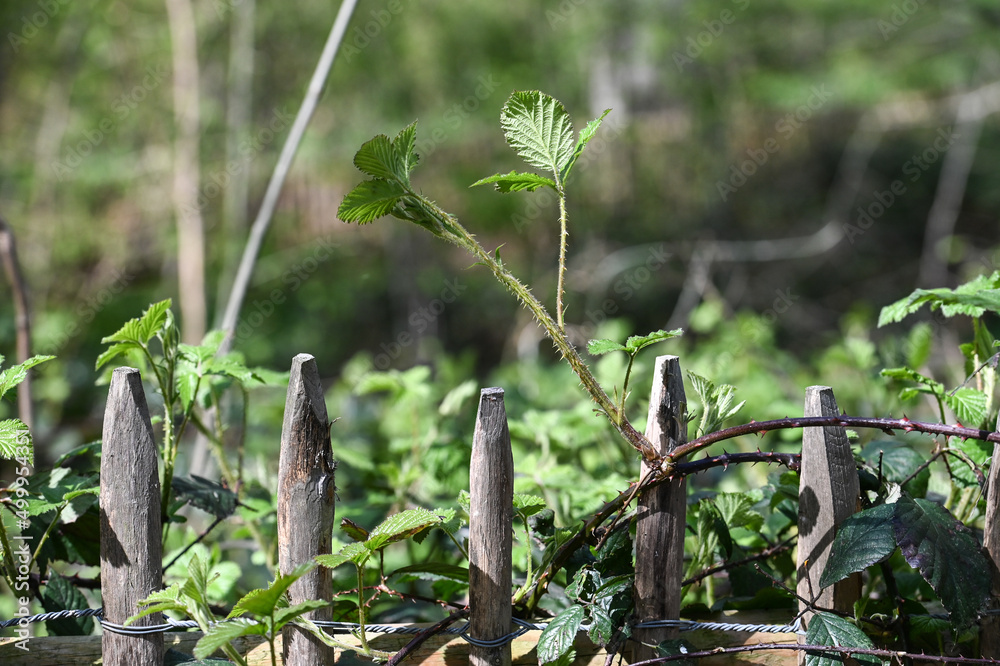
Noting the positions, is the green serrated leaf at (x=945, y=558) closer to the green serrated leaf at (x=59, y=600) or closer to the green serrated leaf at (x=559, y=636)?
the green serrated leaf at (x=559, y=636)

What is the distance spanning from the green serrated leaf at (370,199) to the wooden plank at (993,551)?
1016mm

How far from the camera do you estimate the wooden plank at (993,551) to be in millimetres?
1112

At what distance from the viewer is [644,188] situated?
790 centimetres

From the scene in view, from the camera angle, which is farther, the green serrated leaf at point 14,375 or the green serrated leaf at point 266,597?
the green serrated leaf at point 14,375

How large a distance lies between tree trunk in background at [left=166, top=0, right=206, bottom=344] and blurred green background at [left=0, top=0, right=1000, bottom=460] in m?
0.04

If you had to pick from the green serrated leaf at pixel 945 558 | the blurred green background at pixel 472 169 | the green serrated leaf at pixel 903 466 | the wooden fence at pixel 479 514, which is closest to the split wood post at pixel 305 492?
the wooden fence at pixel 479 514

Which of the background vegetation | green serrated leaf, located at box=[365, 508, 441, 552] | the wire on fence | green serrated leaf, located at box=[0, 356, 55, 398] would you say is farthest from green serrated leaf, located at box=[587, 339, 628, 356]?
the background vegetation

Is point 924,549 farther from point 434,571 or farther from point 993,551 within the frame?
point 434,571

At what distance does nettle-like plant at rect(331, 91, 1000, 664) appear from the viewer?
101 centimetres

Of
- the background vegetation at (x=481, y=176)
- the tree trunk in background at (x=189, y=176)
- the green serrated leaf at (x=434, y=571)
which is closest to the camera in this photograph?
the green serrated leaf at (x=434, y=571)

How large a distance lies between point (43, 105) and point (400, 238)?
10.3 feet

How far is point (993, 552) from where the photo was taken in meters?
1.12

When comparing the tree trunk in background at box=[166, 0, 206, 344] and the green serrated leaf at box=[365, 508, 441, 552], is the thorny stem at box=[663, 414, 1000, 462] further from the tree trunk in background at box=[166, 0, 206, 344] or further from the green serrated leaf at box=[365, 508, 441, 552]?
the tree trunk in background at box=[166, 0, 206, 344]

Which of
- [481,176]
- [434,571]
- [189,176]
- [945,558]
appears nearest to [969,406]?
[945,558]
